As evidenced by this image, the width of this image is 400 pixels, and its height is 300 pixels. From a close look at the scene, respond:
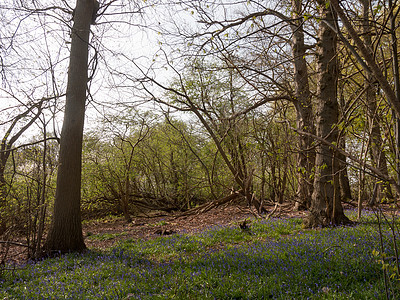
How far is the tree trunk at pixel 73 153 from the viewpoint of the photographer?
25.3 ft

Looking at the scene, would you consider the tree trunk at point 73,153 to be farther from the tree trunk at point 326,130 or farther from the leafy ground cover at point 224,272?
the tree trunk at point 326,130

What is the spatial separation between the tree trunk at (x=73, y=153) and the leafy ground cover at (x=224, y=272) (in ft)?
2.39

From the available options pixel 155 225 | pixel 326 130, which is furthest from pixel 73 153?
pixel 326 130

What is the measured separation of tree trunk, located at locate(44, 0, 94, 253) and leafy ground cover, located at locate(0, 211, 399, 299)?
73 cm

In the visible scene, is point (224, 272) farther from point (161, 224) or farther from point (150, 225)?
point (150, 225)

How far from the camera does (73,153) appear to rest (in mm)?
8078

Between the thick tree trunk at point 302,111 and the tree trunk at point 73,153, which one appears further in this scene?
the thick tree trunk at point 302,111

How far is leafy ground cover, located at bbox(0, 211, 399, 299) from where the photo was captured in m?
4.10

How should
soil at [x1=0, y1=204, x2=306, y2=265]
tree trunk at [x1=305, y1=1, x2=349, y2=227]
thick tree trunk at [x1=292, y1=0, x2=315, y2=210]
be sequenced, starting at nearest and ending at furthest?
tree trunk at [x1=305, y1=1, x2=349, y2=227] < soil at [x1=0, y1=204, x2=306, y2=265] < thick tree trunk at [x1=292, y1=0, x2=315, y2=210]

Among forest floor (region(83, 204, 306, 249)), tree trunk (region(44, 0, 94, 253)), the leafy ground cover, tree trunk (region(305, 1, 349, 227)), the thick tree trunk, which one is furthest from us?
the thick tree trunk

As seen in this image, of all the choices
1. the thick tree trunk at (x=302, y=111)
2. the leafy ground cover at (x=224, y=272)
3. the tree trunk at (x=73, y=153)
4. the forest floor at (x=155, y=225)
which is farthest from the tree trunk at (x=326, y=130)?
the tree trunk at (x=73, y=153)

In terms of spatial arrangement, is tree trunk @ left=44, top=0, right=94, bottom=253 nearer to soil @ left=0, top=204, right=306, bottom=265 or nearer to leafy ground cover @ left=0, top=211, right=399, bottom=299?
leafy ground cover @ left=0, top=211, right=399, bottom=299

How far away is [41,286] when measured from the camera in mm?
5211

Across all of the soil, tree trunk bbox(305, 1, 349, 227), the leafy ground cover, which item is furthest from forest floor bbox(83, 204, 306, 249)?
tree trunk bbox(305, 1, 349, 227)
